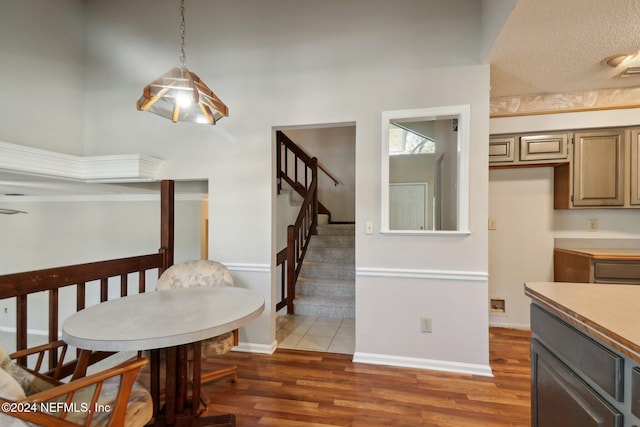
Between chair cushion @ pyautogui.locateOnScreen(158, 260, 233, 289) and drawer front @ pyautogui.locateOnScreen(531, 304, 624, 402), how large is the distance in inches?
78.8

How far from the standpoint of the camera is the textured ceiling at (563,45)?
5.52ft

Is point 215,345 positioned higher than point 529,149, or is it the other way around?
point 529,149

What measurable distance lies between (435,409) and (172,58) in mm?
3815

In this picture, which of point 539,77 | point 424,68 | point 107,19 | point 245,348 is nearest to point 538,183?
point 539,77

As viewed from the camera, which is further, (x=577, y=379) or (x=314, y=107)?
(x=314, y=107)

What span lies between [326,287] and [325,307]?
0.30 metres

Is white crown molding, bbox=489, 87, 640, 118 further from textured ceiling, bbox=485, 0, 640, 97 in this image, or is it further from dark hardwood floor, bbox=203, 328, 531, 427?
dark hardwood floor, bbox=203, 328, 531, 427

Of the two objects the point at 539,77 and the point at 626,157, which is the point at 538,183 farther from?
the point at 539,77

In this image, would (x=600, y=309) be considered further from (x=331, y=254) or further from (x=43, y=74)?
(x=43, y=74)

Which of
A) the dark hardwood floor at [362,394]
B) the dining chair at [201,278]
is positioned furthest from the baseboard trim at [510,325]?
the dining chair at [201,278]

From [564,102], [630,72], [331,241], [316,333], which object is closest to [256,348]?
[316,333]

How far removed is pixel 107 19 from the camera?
3.05 metres

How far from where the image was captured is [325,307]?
3.58m

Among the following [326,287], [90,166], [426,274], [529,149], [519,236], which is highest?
[529,149]
